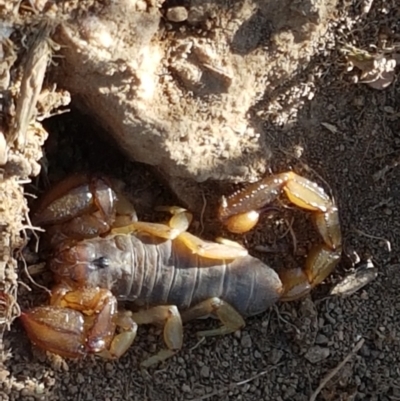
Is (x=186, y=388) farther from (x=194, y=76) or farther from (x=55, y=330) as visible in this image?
(x=194, y=76)

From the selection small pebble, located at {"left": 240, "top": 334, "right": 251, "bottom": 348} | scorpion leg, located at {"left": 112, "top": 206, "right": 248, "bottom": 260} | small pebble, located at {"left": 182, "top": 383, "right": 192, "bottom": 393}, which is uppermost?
scorpion leg, located at {"left": 112, "top": 206, "right": 248, "bottom": 260}

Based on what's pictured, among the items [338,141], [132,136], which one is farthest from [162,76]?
[338,141]

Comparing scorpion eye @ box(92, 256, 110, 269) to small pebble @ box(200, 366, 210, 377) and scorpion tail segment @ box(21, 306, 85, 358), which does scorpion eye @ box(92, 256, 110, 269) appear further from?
small pebble @ box(200, 366, 210, 377)

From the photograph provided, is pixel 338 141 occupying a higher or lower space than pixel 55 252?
higher

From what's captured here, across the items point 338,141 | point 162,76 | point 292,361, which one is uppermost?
point 162,76

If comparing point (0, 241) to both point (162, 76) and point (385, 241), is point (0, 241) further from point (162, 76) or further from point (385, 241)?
point (385, 241)

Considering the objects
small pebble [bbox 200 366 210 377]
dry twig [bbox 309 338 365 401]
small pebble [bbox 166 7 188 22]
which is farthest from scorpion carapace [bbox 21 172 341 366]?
small pebble [bbox 166 7 188 22]
